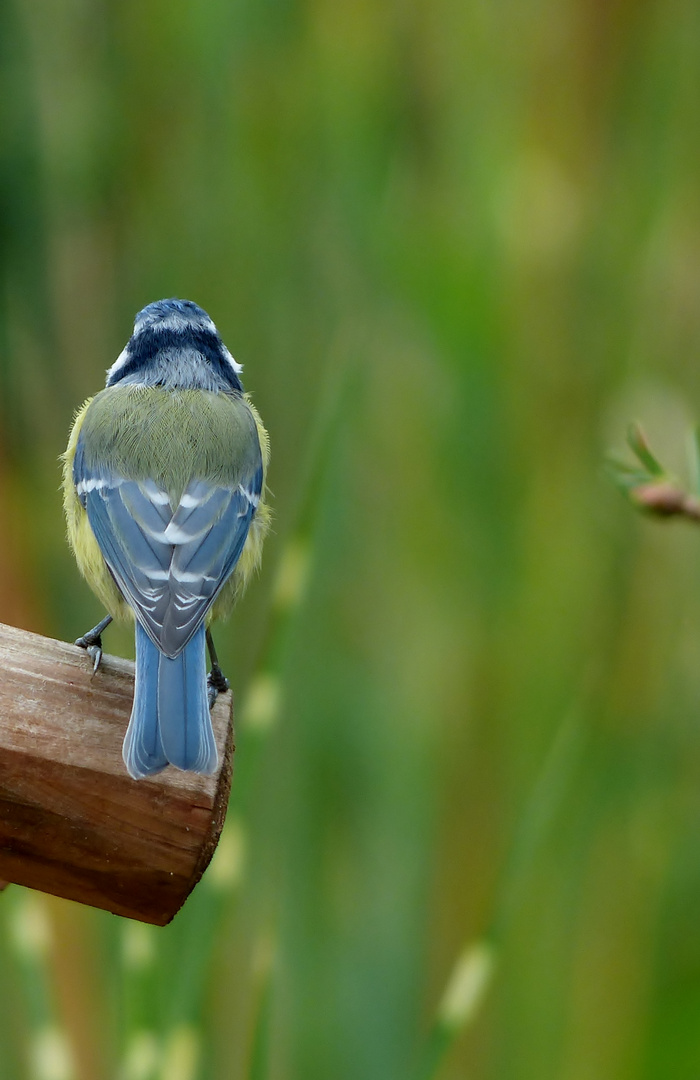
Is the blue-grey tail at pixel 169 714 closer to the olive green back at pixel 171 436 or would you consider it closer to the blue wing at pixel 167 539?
the blue wing at pixel 167 539

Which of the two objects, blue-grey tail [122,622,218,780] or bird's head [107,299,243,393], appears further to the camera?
bird's head [107,299,243,393]

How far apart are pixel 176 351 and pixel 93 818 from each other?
0.66 metres

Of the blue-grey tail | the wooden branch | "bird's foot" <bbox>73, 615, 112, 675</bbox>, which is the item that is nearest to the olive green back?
"bird's foot" <bbox>73, 615, 112, 675</bbox>

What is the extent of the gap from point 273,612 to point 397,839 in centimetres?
53

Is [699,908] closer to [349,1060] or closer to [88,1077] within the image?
[349,1060]

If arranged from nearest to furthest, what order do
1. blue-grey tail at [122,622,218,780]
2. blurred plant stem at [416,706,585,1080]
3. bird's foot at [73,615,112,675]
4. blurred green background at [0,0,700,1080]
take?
blue-grey tail at [122,622,218,780] < bird's foot at [73,615,112,675] < blurred plant stem at [416,706,585,1080] < blurred green background at [0,0,700,1080]

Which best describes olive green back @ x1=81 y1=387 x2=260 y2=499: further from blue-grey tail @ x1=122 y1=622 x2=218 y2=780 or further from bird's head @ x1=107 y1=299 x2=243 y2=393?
blue-grey tail @ x1=122 y1=622 x2=218 y2=780

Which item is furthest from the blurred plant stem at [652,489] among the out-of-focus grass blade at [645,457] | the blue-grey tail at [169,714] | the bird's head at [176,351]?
the bird's head at [176,351]

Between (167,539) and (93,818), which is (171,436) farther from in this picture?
(93,818)

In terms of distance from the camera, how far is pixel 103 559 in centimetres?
111

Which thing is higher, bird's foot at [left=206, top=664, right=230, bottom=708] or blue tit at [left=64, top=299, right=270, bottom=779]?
blue tit at [left=64, top=299, right=270, bottom=779]

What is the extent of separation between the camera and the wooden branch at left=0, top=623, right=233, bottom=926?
2.65ft

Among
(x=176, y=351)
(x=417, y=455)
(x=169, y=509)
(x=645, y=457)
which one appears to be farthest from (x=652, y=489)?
(x=417, y=455)

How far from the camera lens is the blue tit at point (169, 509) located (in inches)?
34.9
